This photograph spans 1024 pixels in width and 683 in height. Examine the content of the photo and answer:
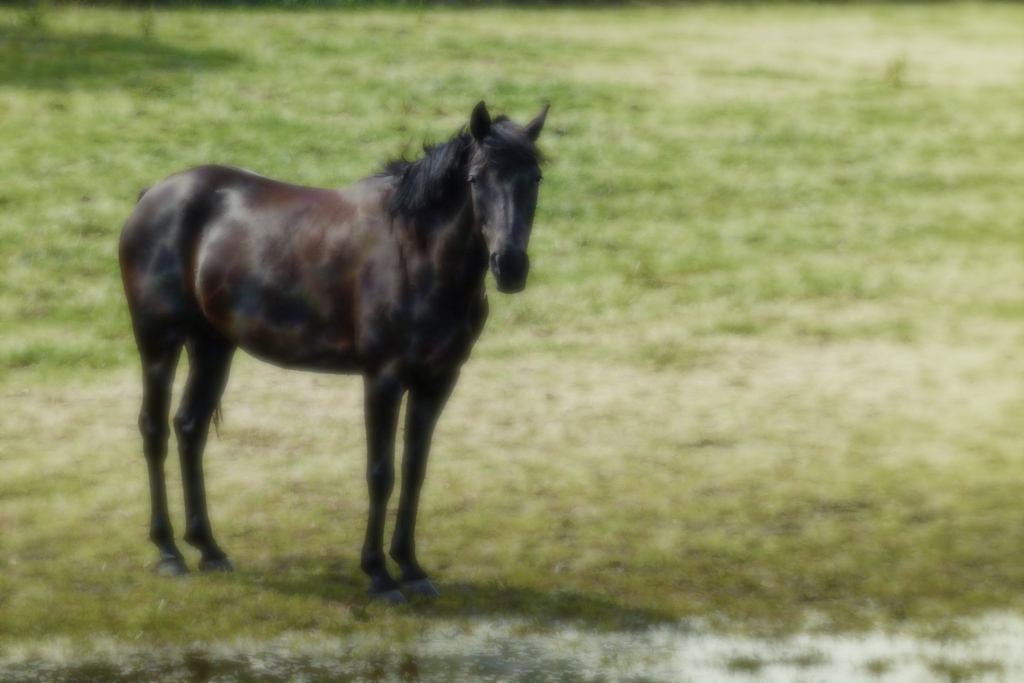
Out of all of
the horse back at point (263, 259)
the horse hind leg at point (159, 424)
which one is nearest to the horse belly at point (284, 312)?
the horse back at point (263, 259)

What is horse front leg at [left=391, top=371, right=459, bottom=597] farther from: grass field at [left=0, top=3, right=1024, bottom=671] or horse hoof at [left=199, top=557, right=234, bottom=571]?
horse hoof at [left=199, top=557, right=234, bottom=571]

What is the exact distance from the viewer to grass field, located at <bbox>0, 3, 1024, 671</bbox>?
7.09 m

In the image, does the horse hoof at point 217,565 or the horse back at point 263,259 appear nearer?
the horse back at point 263,259

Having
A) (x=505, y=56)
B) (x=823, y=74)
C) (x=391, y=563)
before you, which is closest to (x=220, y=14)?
(x=505, y=56)

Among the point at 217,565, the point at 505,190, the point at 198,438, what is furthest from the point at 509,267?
the point at 217,565

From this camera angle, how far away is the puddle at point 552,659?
586 centimetres

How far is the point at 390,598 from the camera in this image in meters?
6.59

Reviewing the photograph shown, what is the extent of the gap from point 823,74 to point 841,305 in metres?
8.56

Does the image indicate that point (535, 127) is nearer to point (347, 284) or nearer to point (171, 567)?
point (347, 284)

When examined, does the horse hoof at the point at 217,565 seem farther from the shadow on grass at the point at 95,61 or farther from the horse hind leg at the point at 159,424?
the shadow on grass at the point at 95,61

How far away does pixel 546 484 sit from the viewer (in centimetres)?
877

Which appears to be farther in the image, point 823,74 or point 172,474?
point 823,74

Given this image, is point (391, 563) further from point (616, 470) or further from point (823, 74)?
point (823, 74)

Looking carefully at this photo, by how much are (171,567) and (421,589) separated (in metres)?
1.47
